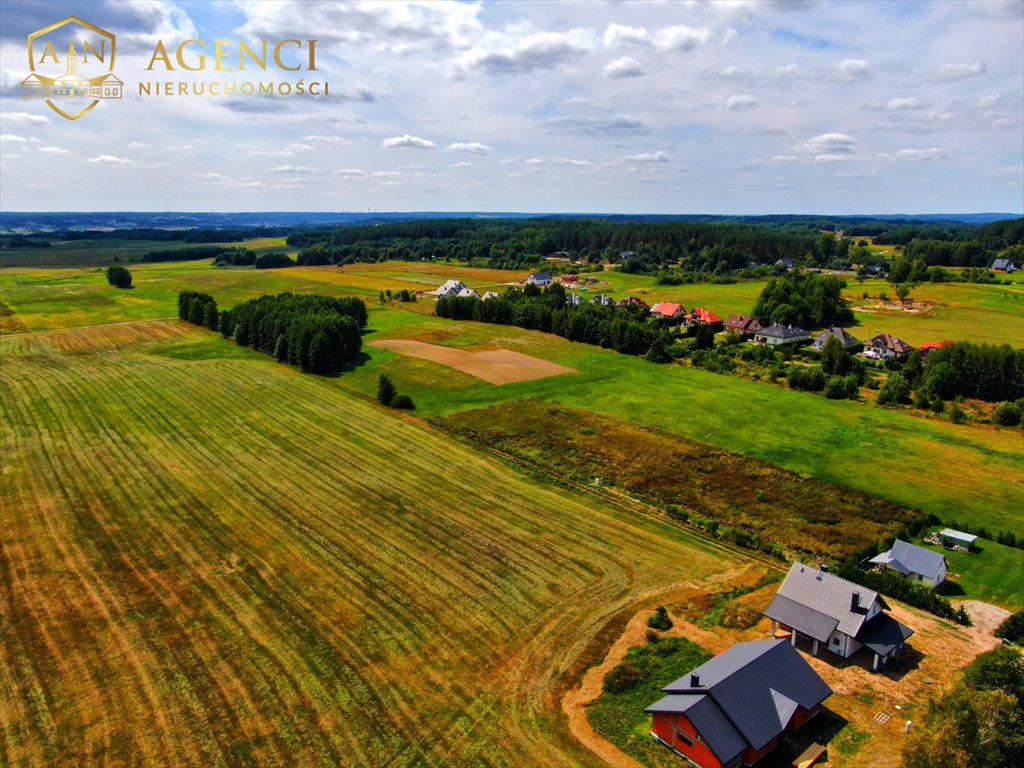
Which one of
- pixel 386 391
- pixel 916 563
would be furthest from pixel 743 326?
pixel 916 563

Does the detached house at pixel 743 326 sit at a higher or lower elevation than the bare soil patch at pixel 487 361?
higher

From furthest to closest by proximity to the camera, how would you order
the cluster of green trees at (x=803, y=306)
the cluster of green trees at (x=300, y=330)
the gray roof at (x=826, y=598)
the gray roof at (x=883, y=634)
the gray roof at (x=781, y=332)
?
the cluster of green trees at (x=803, y=306) < the gray roof at (x=781, y=332) < the cluster of green trees at (x=300, y=330) < the gray roof at (x=826, y=598) < the gray roof at (x=883, y=634)

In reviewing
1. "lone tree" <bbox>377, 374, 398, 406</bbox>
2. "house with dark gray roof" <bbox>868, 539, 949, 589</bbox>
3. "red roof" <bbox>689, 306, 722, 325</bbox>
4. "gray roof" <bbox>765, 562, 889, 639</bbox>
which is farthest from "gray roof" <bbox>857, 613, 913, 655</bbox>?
"red roof" <bbox>689, 306, 722, 325</bbox>

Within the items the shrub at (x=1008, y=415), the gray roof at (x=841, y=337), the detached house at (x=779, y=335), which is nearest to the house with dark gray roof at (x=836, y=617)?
the shrub at (x=1008, y=415)

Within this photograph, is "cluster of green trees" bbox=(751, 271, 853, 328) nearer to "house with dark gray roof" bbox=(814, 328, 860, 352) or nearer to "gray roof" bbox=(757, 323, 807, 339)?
"gray roof" bbox=(757, 323, 807, 339)

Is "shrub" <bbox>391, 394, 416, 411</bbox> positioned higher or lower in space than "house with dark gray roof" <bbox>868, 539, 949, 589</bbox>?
higher

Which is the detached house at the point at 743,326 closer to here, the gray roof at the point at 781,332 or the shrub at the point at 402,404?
the gray roof at the point at 781,332

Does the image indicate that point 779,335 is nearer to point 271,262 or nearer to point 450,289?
point 450,289
